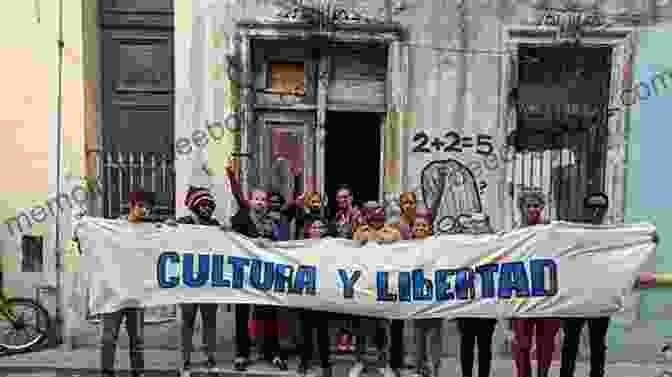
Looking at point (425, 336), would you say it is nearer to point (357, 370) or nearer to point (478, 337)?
point (478, 337)

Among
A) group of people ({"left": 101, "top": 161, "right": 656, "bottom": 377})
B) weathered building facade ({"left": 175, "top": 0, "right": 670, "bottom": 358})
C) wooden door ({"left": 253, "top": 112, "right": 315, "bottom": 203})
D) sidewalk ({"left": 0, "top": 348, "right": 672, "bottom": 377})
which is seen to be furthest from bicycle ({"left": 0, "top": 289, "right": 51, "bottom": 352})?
wooden door ({"left": 253, "top": 112, "right": 315, "bottom": 203})

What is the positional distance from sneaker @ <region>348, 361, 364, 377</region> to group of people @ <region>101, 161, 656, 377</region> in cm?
1

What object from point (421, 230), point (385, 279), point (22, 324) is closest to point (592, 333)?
point (421, 230)

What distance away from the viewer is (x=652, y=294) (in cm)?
691

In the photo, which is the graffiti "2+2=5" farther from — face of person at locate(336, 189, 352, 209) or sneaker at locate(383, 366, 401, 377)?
sneaker at locate(383, 366, 401, 377)

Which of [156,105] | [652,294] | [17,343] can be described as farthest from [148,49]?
[652,294]

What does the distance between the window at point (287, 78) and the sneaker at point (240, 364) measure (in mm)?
3420

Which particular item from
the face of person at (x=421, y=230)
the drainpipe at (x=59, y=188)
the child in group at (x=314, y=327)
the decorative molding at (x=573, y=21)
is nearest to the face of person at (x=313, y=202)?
the child in group at (x=314, y=327)

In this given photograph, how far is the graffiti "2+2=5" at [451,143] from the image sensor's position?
7.02m

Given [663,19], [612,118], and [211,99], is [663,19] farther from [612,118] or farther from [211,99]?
[211,99]

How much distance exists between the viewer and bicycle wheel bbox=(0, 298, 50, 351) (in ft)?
21.6

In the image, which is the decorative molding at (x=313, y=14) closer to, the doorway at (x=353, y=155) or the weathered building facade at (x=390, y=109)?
the weathered building facade at (x=390, y=109)

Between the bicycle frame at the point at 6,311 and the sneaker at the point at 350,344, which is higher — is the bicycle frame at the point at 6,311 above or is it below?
above

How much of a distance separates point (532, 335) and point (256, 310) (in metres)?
2.89
